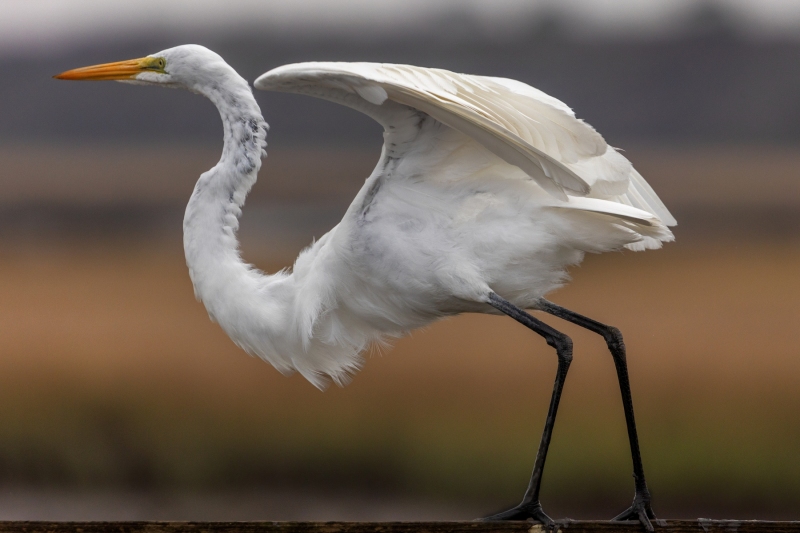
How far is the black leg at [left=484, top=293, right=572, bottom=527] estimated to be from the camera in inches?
78.0

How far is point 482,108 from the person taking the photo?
1.84 metres

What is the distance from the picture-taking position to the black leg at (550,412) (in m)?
1.98

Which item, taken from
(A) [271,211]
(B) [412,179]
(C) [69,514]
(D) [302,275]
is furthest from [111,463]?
(A) [271,211]

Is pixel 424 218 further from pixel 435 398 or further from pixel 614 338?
pixel 435 398

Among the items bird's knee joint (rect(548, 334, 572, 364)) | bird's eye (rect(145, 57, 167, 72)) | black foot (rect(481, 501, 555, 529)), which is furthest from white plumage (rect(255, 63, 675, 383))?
bird's eye (rect(145, 57, 167, 72))

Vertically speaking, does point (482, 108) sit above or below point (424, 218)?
above

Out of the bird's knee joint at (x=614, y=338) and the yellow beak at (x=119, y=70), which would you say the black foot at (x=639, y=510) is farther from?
the yellow beak at (x=119, y=70)

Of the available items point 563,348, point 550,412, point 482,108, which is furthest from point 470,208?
point 550,412

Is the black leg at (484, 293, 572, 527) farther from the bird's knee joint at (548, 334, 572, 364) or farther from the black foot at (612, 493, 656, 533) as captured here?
the black foot at (612, 493, 656, 533)

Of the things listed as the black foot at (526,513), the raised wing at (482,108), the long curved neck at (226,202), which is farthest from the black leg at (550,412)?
the long curved neck at (226,202)

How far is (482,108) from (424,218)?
11.6 inches

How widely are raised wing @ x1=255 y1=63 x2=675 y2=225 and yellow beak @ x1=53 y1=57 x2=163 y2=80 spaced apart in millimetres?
666

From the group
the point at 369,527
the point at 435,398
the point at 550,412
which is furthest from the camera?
the point at 435,398

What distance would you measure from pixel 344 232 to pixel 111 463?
3834mm
